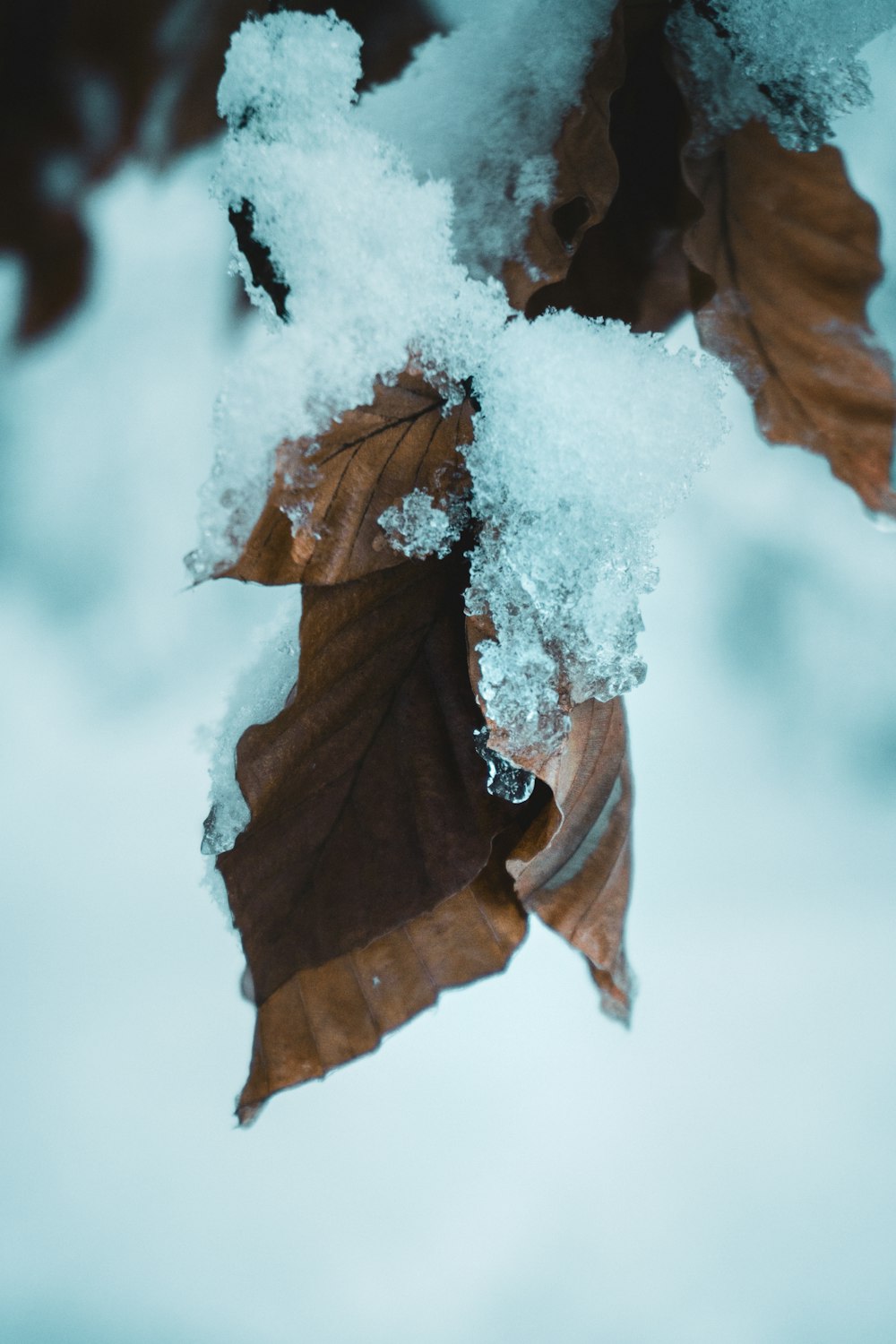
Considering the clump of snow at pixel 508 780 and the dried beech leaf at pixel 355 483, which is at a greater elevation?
the dried beech leaf at pixel 355 483

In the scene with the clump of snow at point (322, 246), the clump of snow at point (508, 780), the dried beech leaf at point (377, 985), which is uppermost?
the clump of snow at point (322, 246)

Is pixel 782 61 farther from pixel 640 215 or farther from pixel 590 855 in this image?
pixel 590 855

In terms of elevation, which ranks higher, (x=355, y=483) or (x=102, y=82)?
(x=102, y=82)

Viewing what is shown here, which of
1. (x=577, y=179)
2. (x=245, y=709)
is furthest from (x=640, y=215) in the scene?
(x=245, y=709)

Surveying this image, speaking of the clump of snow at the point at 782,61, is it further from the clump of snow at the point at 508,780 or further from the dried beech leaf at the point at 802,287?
the clump of snow at the point at 508,780

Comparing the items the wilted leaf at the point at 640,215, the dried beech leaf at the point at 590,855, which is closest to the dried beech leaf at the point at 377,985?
Answer: the dried beech leaf at the point at 590,855

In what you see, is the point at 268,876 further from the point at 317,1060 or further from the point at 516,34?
the point at 516,34
